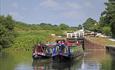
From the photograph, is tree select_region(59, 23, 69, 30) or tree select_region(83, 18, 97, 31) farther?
tree select_region(59, 23, 69, 30)

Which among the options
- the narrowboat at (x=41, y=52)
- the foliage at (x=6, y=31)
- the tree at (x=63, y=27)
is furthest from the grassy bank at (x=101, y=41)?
the narrowboat at (x=41, y=52)

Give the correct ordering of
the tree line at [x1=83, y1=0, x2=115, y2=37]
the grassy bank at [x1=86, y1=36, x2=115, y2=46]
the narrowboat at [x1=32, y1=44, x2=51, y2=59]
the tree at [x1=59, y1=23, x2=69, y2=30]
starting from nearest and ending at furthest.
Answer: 1. the narrowboat at [x1=32, y1=44, x2=51, y2=59]
2. the grassy bank at [x1=86, y1=36, x2=115, y2=46]
3. the tree line at [x1=83, y1=0, x2=115, y2=37]
4. the tree at [x1=59, y1=23, x2=69, y2=30]

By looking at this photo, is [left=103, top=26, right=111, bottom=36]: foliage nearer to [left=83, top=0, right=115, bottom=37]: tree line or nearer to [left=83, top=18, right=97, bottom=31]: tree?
[left=83, top=0, right=115, bottom=37]: tree line

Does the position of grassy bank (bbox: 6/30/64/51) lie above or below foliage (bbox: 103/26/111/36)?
below

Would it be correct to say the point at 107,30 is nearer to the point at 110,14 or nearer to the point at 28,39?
the point at 110,14

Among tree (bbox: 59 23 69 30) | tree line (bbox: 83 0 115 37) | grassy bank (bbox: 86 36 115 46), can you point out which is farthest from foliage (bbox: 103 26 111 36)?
tree (bbox: 59 23 69 30)

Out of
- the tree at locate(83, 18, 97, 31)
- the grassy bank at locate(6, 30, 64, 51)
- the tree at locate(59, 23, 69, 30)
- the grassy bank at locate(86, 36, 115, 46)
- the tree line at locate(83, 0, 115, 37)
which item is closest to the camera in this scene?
Result: the grassy bank at locate(6, 30, 64, 51)

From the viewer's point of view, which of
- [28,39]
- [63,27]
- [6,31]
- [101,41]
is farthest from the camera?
[63,27]

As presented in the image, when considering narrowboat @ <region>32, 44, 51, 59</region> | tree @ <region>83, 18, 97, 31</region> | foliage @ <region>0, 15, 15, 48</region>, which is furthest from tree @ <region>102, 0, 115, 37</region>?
narrowboat @ <region>32, 44, 51, 59</region>

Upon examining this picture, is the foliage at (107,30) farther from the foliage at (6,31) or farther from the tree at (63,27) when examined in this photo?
the foliage at (6,31)

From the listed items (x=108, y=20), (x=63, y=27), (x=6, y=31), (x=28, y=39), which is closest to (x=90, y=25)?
(x=63, y=27)

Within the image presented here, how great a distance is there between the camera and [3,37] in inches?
4031

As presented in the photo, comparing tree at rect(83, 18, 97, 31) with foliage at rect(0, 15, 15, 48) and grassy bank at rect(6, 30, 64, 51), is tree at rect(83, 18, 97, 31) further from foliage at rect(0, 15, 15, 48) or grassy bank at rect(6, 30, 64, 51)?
→ foliage at rect(0, 15, 15, 48)

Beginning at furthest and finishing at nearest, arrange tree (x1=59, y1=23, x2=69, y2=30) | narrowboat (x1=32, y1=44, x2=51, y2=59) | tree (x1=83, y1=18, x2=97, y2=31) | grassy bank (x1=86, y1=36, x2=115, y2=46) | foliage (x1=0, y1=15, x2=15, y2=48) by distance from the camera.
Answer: tree (x1=59, y1=23, x2=69, y2=30) → tree (x1=83, y1=18, x2=97, y2=31) → grassy bank (x1=86, y1=36, x2=115, y2=46) → foliage (x1=0, y1=15, x2=15, y2=48) → narrowboat (x1=32, y1=44, x2=51, y2=59)
